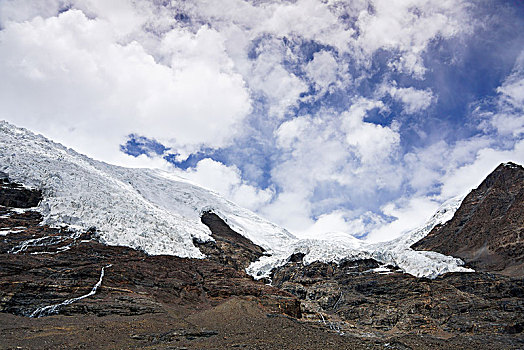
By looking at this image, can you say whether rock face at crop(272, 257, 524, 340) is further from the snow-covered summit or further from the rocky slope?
the snow-covered summit

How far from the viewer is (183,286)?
3841 cm

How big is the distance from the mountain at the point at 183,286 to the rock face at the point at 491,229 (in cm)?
215

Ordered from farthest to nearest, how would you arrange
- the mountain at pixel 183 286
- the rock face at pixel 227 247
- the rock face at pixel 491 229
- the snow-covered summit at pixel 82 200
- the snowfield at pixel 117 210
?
the rock face at pixel 491 229, the rock face at pixel 227 247, the snowfield at pixel 117 210, the snow-covered summit at pixel 82 200, the mountain at pixel 183 286

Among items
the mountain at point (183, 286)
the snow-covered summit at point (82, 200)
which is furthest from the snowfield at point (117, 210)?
the mountain at point (183, 286)

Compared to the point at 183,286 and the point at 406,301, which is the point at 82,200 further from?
the point at 406,301

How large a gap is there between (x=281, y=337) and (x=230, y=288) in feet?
57.6

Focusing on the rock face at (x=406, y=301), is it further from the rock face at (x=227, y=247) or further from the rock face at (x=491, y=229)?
the rock face at (x=491, y=229)

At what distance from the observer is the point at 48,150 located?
63.7m

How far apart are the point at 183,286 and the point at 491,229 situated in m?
79.6

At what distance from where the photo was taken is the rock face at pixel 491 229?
71.6 m

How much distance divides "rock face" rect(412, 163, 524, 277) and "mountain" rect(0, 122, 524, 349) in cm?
A: 215

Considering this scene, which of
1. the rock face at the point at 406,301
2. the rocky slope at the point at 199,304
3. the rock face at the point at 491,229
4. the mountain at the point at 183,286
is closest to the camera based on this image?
the rocky slope at the point at 199,304

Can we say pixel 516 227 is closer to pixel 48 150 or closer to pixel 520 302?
pixel 520 302

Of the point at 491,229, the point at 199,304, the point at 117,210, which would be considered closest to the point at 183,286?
the point at 199,304
